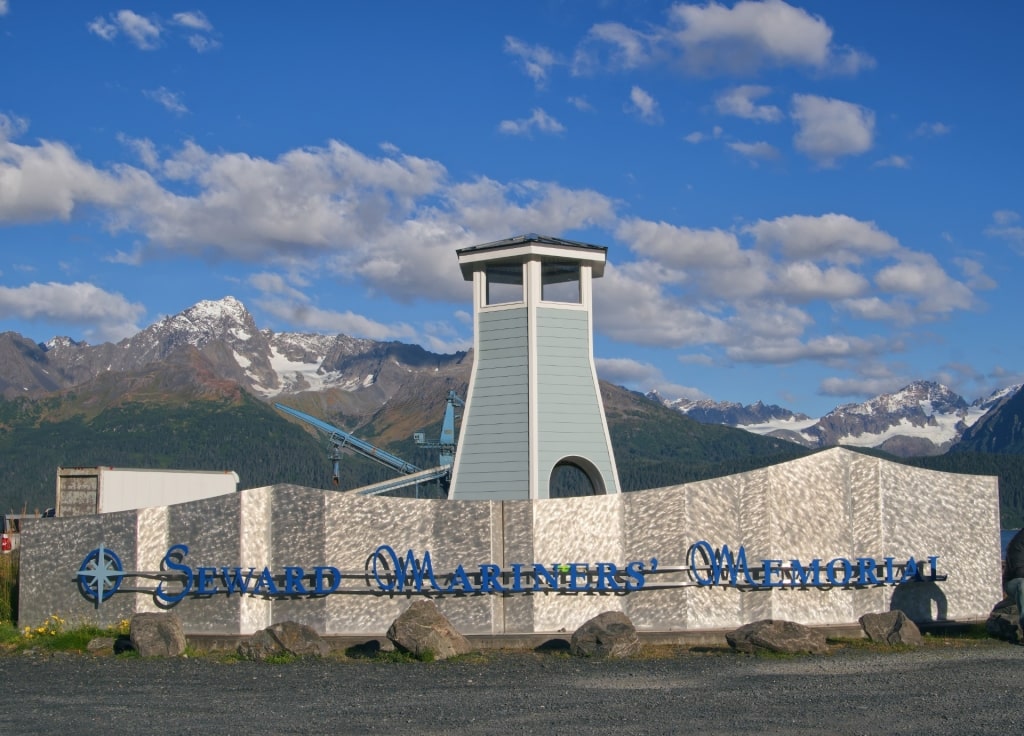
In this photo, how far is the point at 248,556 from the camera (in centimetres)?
2136

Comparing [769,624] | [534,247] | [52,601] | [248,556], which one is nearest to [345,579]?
[248,556]

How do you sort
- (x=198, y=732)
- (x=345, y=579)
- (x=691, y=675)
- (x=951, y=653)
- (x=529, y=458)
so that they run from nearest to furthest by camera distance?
(x=198, y=732) < (x=691, y=675) < (x=951, y=653) < (x=345, y=579) < (x=529, y=458)

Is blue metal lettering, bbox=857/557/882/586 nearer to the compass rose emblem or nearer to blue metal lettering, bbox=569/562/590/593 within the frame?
blue metal lettering, bbox=569/562/590/593

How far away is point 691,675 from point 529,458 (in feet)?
30.6

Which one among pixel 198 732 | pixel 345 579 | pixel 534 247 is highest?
pixel 534 247

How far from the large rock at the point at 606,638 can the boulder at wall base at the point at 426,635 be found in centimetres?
186

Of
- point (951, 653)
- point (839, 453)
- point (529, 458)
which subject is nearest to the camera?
point (951, 653)

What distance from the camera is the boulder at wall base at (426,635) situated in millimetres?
18891

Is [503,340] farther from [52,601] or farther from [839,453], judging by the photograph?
[52,601]

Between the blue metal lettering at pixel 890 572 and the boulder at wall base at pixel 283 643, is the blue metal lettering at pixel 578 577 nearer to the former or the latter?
the boulder at wall base at pixel 283 643

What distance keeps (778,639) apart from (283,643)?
7875 mm

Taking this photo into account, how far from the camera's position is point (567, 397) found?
2650 centimetres

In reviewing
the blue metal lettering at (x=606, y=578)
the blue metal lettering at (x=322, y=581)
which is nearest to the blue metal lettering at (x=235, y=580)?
the blue metal lettering at (x=322, y=581)

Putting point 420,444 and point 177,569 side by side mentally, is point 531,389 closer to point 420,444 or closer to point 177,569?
point 177,569
